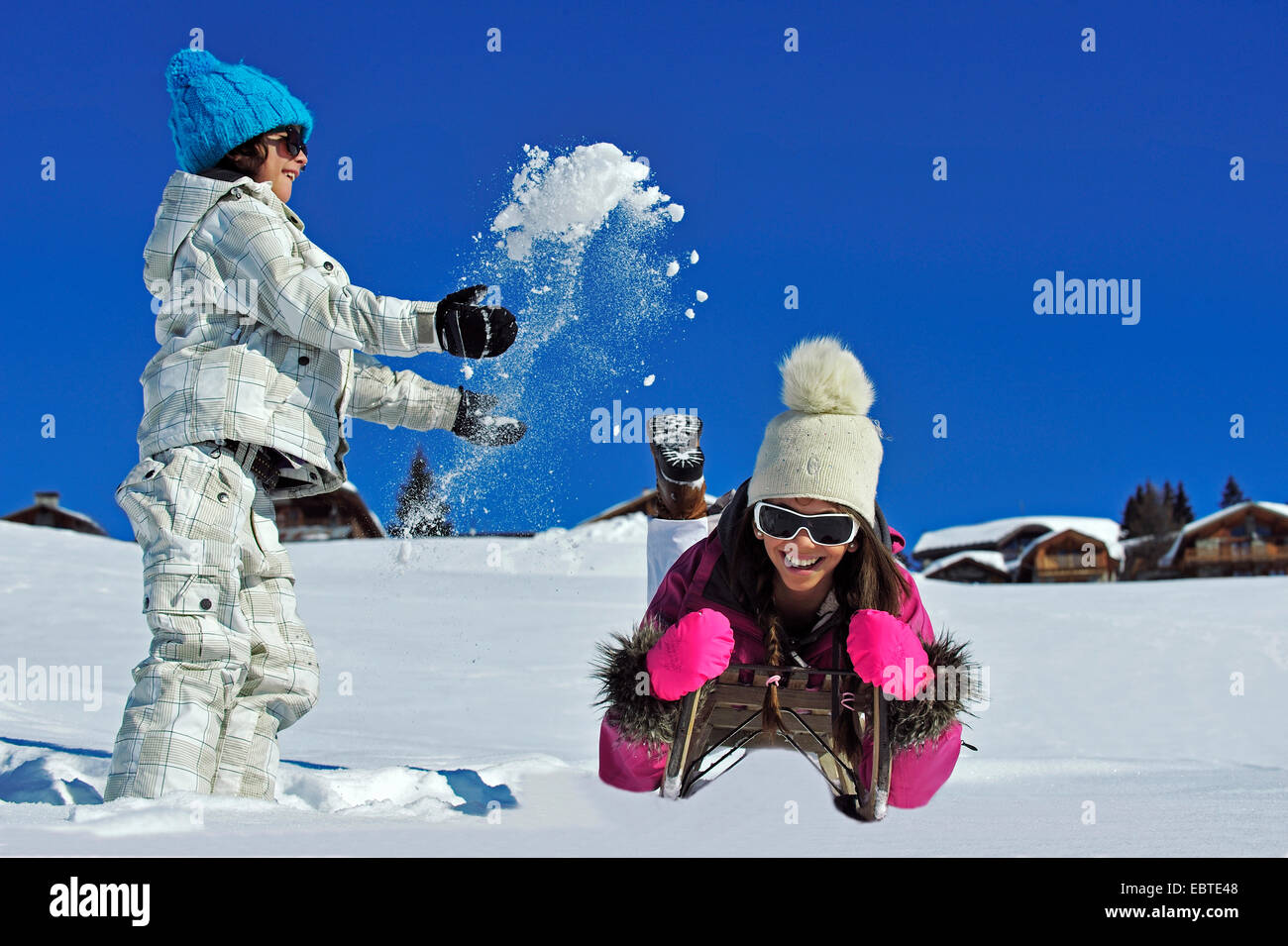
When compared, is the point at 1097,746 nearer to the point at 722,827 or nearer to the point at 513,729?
the point at 513,729

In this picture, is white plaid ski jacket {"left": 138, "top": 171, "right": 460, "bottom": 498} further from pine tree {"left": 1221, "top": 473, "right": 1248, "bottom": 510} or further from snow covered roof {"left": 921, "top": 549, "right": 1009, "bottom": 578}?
pine tree {"left": 1221, "top": 473, "right": 1248, "bottom": 510}

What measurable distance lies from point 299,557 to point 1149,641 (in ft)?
29.8

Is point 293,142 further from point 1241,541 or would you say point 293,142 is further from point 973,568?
point 973,568

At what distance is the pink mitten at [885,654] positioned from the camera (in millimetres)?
2238

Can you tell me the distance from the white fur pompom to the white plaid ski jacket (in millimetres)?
992

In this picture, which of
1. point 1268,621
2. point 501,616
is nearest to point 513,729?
point 501,616

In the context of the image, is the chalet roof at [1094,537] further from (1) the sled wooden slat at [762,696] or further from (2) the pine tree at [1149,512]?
(1) the sled wooden slat at [762,696]

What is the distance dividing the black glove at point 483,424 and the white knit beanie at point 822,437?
108 centimetres

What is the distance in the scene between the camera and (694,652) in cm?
226

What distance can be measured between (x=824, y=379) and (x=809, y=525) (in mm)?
356

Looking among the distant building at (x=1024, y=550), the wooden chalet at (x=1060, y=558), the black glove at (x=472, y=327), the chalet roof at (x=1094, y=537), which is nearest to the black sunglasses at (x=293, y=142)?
the black glove at (x=472, y=327)

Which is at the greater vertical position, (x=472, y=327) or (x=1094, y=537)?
(x=472, y=327)

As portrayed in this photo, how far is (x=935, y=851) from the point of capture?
1.70m

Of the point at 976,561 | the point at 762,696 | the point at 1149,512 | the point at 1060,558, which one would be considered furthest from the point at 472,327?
the point at 1149,512
